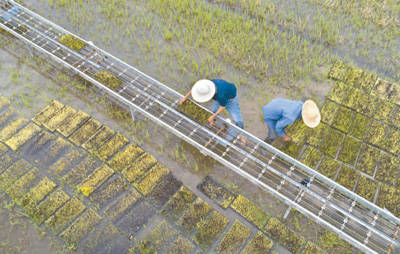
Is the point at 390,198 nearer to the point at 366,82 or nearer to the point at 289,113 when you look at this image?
the point at 289,113

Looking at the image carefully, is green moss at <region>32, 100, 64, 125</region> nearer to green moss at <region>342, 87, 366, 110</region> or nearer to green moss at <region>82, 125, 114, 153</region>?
green moss at <region>82, 125, 114, 153</region>

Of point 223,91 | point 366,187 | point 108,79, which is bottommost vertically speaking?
point 366,187

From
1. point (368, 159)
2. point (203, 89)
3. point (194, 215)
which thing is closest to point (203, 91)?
point (203, 89)

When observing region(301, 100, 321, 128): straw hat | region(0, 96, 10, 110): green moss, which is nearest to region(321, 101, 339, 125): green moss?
region(301, 100, 321, 128): straw hat

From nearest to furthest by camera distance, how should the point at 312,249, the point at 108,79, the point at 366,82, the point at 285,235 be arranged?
1. the point at 312,249
2. the point at 285,235
3. the point at 108,79
4. the point at 366,82

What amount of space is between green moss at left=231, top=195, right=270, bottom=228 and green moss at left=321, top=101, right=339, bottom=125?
216 centimetres

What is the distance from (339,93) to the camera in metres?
5.85

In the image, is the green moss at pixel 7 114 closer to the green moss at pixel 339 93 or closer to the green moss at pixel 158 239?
the green moss at pixel 158 239

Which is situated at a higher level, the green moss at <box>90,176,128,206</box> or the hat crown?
the hat crown

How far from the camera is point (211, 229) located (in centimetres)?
445

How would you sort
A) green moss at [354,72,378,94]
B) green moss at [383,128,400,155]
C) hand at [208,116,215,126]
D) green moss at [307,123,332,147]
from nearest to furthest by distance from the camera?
hand at [208,116,215,126]
green moss at [383,128,400,155]
green moss at [307,123,332,147]
green moss at [354,72,378,94]

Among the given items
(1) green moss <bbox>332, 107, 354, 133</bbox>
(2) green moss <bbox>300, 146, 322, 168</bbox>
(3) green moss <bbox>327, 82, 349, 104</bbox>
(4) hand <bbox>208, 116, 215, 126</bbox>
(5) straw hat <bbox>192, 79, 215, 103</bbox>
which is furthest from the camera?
(3) green moss <bbox>327, 82, 349, 104</bbox>

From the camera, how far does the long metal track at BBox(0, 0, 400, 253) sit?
13.2 feet

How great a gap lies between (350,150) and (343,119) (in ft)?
→ 2.10
